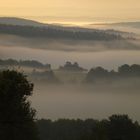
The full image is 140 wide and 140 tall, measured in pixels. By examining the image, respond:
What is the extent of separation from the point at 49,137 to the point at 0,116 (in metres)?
22.8

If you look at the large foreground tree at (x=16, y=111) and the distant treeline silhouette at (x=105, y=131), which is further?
the distant treeline silhouette at (x=105, y=131)

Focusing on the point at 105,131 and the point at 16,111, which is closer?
the point at 16,111

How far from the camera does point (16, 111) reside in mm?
31125

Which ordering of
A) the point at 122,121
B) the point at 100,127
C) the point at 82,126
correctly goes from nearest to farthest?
the point at 100,127 < the point at 122,121 < the point at 82,126

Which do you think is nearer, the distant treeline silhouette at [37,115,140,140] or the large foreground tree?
the large foreground tree

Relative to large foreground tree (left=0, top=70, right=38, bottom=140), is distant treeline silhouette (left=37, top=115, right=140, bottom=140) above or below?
below

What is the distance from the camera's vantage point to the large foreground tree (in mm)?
30562

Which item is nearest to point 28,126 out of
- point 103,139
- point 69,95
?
point 103,139

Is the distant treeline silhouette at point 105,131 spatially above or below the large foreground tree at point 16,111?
below

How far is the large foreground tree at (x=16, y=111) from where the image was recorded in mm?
30562

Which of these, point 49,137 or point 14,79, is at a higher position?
point 14,79

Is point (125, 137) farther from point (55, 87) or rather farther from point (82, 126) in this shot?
point (55, 87)

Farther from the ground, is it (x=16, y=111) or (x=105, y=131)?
(x=16, y=111)

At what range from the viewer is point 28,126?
3106 centimetres
